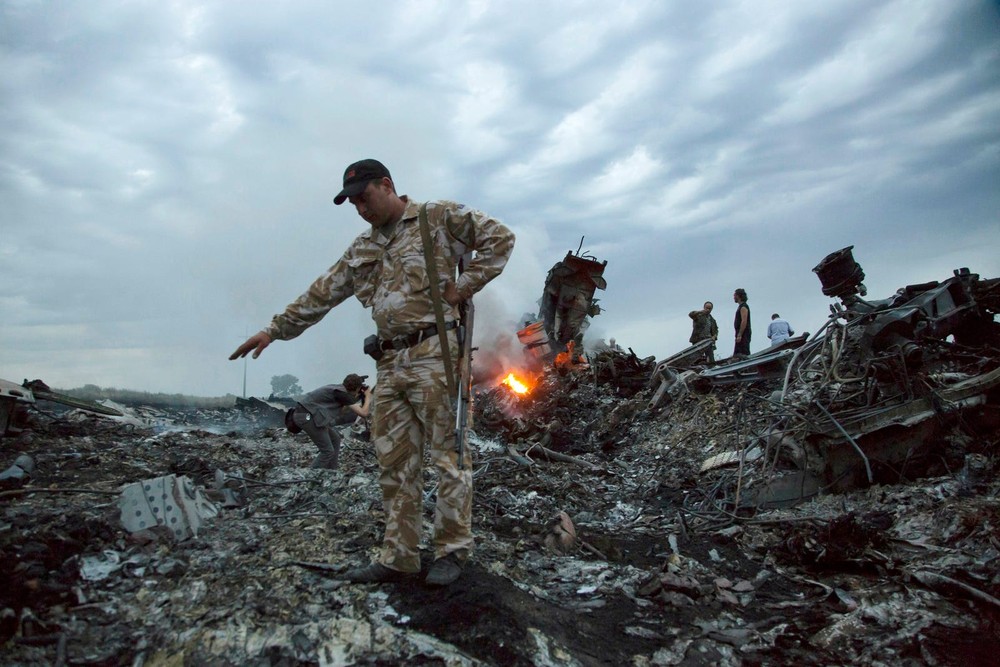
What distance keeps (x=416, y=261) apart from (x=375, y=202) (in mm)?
383

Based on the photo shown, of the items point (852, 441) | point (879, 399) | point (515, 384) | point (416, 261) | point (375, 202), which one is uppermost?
point (515, 384)

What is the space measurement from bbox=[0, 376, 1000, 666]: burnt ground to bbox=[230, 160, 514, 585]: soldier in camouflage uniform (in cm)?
25

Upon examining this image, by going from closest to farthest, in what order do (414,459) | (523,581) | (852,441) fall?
(414,459)
(523,581)
(852,441)

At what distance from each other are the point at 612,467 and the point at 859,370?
330 centimetres

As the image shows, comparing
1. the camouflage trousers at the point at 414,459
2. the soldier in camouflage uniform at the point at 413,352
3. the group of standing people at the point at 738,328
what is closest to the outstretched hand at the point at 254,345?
the soldier in camouflage uniform at the point at 413,352

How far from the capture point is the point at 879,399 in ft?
17.4

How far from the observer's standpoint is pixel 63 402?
385 inches

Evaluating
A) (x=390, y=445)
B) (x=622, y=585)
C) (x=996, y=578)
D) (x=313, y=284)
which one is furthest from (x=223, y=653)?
(x=996, y=578)

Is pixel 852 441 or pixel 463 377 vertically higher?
pixel 463 377

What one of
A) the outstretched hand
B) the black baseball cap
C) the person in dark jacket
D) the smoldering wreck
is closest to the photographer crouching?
the smoldering wreck

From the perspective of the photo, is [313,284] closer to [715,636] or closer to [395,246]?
[395,246]

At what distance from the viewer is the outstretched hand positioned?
125 inches

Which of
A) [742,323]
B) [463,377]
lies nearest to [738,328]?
[742,323]

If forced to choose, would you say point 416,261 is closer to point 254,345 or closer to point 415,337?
point 415,337
